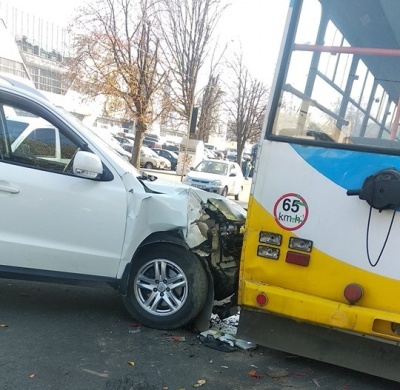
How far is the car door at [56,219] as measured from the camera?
4008mm

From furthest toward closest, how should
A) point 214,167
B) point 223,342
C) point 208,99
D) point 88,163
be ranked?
point 208,99, point 214,167, point 223,342, point 88,163

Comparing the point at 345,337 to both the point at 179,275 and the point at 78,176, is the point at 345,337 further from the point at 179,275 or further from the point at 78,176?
the point at 78,176

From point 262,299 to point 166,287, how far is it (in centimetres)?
113

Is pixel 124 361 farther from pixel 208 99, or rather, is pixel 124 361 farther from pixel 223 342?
pixel 208 99

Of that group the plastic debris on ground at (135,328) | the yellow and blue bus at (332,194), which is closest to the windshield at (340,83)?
the yellow and blue bus at (332,194)

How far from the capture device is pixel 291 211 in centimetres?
333

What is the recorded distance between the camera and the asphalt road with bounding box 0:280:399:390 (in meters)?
3.27

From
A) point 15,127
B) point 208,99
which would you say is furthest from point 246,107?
point 15,127

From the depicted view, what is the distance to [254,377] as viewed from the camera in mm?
3467

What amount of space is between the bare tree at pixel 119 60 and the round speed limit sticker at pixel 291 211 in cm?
A: 1720

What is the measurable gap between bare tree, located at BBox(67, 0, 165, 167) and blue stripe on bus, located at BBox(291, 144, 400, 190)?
1724 cm

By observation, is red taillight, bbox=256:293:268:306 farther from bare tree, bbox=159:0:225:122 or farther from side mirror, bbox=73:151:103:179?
bare tree, bbox=159:0:225:122

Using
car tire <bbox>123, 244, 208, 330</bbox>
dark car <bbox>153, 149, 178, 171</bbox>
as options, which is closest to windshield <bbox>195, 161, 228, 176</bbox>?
car tire <bbox>123, 244, 208, 330</bbox>

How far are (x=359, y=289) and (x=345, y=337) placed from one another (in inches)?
15.7
